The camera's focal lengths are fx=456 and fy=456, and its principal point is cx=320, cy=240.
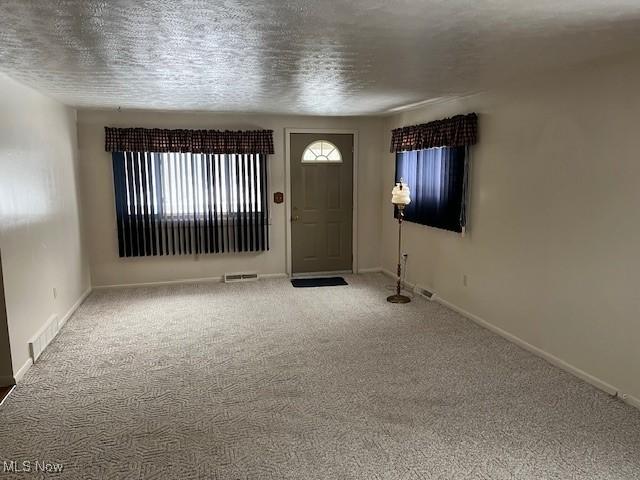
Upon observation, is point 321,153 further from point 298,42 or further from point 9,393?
point 9,393

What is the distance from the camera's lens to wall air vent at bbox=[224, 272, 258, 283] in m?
6.00

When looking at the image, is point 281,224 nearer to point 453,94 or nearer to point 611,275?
point 453,94

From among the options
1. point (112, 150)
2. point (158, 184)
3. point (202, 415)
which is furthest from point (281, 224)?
point (202, 415)

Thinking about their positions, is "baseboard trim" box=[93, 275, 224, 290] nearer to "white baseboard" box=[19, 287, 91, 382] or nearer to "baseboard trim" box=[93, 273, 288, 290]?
"baseboard trim" box=[93, 273, 288, 290]

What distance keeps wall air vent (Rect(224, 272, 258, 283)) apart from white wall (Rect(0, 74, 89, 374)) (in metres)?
1.74

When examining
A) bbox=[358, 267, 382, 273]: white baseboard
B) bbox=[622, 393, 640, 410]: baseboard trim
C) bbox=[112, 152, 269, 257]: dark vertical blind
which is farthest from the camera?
bbox=[358, 267, 382, 273]: white baseboard

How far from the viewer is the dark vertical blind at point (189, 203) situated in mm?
5508

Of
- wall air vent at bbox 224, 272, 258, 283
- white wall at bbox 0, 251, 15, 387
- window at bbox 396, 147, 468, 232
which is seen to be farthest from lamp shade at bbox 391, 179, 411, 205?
white wall at bbox 0, 251, 15, 387

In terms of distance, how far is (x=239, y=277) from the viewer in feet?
19.9

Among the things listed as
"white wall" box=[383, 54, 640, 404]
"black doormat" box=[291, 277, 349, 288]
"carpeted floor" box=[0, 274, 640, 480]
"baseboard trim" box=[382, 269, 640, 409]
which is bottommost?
"carpeted floor" box=[0, 274, 640, 480]

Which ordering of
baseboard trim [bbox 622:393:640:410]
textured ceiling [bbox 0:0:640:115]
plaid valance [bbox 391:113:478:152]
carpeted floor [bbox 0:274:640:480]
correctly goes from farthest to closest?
1. plaid valance [bbox 391:113:478:152]
2. baseboard trim [bbox 622:393:640:410]
3. carpeted floor [bbox 0:274:640:480]
4. textured ceiling [bbox 0:0:640:115]

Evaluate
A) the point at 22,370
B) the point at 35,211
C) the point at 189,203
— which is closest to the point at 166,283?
the point at 189,203

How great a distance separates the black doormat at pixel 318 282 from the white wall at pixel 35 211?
2.54 metres

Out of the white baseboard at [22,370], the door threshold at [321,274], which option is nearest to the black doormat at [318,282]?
the door threshold at [321,274]
